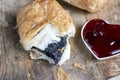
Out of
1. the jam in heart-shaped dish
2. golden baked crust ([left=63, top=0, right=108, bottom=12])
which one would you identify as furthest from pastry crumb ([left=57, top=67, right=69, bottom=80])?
golden baked crust ([left=63, top=0, right=108, bottom=12])

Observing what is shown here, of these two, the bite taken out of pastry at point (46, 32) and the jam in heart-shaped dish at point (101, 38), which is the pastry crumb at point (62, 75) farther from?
the jam in heart-shaped dish at point (101, 38)

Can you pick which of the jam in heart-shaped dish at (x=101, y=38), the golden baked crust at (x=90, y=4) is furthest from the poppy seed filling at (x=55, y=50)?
the golden baked crust at (x=90, y=4)

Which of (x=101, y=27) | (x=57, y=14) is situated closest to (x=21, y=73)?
(x=57, y=14)

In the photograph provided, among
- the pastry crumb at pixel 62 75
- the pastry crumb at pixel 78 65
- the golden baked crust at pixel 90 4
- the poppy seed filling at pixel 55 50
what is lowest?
the pastry crumb at pixel 62 75

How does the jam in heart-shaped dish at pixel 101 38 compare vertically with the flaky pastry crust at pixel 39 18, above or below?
below

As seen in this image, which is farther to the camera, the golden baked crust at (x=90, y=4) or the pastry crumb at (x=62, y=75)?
the golden baked crust at (x=90, y=4)

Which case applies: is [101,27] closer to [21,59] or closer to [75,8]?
[75,8]
